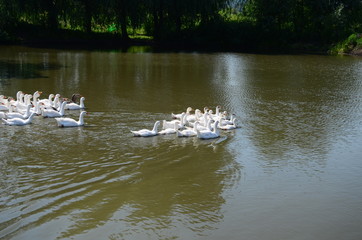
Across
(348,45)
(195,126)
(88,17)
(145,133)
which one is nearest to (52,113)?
(145,133)

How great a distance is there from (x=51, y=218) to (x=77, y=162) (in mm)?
2731

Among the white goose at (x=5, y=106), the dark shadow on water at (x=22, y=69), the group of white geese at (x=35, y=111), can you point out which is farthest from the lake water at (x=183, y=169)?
the white goose at (x=5, y=106)

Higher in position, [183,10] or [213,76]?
[183,10]

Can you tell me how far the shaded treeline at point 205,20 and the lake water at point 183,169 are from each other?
78.6 feet

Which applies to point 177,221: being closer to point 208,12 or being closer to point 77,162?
point 77,162

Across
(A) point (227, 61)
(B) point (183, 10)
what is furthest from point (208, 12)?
(A) point (227, 61)

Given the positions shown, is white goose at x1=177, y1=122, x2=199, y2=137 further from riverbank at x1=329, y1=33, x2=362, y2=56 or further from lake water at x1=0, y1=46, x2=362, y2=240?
riverbank at x1=329, y1=33, x2=362, y2=56

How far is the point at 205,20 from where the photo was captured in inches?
1912

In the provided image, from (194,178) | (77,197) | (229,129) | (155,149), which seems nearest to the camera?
(77,197)

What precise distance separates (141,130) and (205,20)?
3676cm

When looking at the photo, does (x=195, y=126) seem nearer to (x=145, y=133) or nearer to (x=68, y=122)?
(x=145, y=133)

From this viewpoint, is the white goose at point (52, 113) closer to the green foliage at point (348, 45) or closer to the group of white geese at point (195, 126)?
the group of white geese at point (195, 126)

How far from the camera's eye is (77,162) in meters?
11.2

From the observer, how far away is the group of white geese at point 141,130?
45.2 ft
